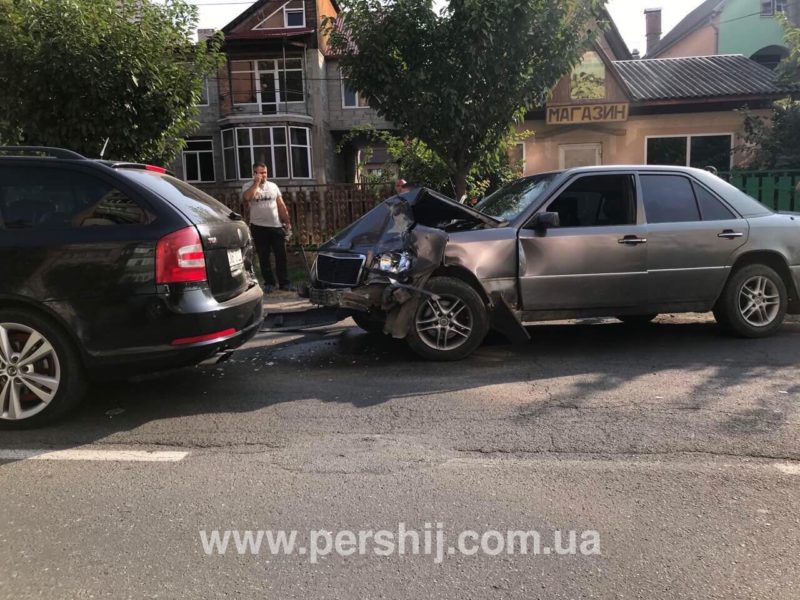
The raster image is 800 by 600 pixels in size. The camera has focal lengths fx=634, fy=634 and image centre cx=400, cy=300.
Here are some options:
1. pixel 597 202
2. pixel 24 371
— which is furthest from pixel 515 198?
pixel 24 371

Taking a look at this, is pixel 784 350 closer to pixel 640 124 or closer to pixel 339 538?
pixel 339 538

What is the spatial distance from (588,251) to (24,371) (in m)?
4.67

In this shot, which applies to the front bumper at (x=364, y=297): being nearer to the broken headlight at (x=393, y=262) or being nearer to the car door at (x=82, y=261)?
the broken headlight at (x=393, y=262)

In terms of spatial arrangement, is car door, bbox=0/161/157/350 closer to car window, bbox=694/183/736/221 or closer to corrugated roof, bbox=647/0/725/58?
car window, bbox=694/183/736/221

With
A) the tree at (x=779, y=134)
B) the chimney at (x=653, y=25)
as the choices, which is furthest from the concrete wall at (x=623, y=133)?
the chimney at (x=653, y=25)

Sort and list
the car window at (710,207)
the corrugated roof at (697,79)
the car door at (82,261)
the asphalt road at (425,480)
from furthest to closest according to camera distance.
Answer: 1. the corrugated roof at (697,79)
2. the car window at (710,207)
3. the car door at (82,261)
4. the asphalt road at (425,480)

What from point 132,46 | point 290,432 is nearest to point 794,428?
point 290,432

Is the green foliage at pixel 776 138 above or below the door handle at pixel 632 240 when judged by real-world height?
above

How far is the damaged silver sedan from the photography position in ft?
18.3

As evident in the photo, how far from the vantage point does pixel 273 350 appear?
21.2 ft

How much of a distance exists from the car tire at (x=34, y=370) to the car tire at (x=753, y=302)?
5.81m

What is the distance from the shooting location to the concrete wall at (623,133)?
1717cm

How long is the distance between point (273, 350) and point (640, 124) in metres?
14.5

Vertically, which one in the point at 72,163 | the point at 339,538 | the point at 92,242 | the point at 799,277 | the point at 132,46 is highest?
the point at 132,46
